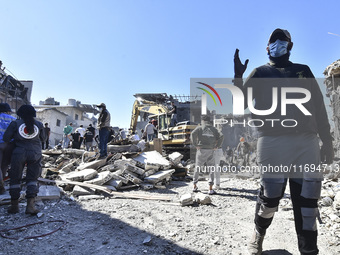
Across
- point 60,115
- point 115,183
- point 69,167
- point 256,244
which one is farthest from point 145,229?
point 60,115

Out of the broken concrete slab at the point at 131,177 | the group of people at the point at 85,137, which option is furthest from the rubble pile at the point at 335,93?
the group of people at the point at 85,137

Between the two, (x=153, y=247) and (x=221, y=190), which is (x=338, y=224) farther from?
(x=221, y=190)

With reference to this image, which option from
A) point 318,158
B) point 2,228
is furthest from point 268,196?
point 2,228

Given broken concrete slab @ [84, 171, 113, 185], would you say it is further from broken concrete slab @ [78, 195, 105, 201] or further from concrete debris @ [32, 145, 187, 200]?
broken concrete slab @ [78, 195, 105, 201]

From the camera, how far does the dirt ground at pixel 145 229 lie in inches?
101

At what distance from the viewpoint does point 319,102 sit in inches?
85.1

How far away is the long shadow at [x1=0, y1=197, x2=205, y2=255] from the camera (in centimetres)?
248

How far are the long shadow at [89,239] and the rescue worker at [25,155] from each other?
0.28 meters

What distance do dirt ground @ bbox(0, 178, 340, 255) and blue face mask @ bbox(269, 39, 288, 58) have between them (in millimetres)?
2084

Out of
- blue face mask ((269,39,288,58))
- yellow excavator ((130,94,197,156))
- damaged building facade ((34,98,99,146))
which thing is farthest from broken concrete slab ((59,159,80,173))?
damaged building facade ((34,98,99,146))

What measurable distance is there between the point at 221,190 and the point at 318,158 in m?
4.06

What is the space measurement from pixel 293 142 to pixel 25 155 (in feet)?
12.1

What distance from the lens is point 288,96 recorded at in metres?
2.17

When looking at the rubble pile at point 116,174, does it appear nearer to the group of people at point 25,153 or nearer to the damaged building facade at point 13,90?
the group of people at point 25,153
